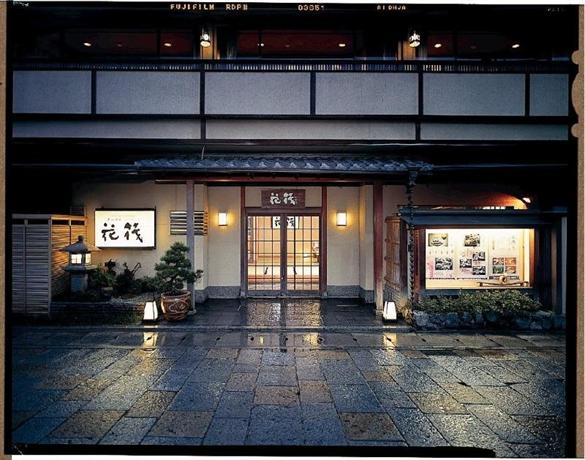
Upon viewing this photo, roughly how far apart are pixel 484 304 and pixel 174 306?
7.93m

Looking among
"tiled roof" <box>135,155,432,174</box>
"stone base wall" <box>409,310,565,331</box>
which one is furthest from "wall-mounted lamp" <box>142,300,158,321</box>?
"stone base wall" <box>409,310,565,331</box>

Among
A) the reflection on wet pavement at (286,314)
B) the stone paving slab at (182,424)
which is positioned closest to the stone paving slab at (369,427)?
the stone paving slab at (182,424)

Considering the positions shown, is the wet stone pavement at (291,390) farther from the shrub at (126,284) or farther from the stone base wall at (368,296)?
the stone base wall at (368,296)

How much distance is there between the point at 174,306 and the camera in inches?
372

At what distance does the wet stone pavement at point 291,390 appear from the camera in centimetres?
446

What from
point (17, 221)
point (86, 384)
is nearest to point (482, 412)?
point (86, 384)

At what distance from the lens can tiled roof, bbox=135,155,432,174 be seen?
30.1ft

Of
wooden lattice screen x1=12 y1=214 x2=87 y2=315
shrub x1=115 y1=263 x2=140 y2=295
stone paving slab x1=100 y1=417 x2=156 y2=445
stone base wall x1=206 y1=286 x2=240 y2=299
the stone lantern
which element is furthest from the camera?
stone base wall x1=206 y1=286 x2=240 y2=299

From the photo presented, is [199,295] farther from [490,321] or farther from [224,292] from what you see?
[490,321]

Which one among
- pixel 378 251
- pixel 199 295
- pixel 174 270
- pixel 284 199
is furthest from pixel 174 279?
pixel 378 251

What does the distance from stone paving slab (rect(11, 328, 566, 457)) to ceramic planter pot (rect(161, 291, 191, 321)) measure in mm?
914

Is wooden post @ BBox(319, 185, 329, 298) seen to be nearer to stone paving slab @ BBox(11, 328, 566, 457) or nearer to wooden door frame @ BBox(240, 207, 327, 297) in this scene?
wooden door frame @ BBox(240, 207, 327, 297)

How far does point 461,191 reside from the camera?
12.4 m

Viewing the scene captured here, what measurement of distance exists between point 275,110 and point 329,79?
5.27ft
